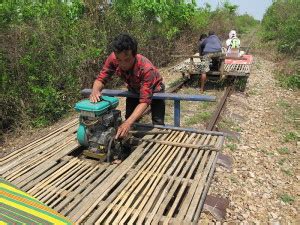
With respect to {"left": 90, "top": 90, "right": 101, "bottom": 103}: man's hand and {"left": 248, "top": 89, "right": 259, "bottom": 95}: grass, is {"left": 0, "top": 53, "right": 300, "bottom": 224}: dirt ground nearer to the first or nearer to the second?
{"left": 248, "top": 89, "right": 259, "bottom": 95}: grass

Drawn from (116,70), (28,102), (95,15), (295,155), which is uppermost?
(95,15)

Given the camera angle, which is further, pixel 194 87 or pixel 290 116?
pixel 194 87

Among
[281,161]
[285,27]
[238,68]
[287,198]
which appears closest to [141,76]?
[287,198]

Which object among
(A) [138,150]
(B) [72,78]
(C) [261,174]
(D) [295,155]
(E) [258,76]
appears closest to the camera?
(A) [138,150]

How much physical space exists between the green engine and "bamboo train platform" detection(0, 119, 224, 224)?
0.55 feet

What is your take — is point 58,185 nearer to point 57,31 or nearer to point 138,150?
point 138,150

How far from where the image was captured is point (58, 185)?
3.72m

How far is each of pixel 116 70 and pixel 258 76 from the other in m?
8.66

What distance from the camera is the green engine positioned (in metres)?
4.04

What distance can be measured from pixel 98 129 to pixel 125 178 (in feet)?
2.45

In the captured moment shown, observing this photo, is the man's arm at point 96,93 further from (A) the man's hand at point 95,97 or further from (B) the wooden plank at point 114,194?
(B) the wooden plank at point 114,194

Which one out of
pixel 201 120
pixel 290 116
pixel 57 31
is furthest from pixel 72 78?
pixel 290 116

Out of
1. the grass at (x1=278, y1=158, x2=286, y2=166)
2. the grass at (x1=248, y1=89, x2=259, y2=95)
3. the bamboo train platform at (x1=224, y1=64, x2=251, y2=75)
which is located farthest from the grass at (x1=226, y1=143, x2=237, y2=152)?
the bamboo train platform at (x1=224, y1=64, x2=251, y2=75)

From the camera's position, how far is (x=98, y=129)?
4184mm
